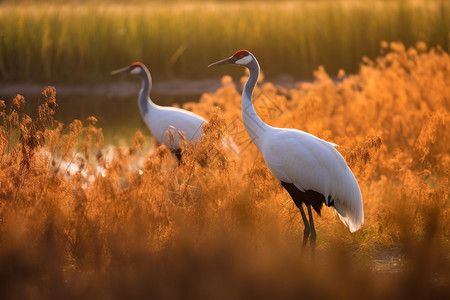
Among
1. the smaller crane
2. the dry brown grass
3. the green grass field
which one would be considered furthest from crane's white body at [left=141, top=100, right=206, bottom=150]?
the green grass field

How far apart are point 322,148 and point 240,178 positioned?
61 centimetres

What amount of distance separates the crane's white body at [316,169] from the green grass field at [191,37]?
26.7 ft

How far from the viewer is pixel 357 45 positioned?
1284 cm

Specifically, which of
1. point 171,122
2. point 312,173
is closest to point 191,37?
point 171,122

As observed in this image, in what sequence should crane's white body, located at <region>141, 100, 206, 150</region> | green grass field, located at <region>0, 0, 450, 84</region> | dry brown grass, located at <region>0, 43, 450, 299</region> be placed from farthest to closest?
green grass field, located at <region>0, 0, 450, 84</region> → crane's white body, located at <region>141, 100, 206, 150</region> → dry brown grass, located at <region>0, 43, 450, 299</region>

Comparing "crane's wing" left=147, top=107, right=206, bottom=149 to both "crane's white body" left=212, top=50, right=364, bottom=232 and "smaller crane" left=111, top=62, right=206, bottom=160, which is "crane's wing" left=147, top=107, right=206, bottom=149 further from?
"crane's white body" left=212, top=50, right=364, bottom=232

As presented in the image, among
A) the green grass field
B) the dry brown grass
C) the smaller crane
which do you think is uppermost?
the dry brown grass

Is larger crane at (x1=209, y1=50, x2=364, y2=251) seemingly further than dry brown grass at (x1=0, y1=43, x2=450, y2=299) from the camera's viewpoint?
Yes

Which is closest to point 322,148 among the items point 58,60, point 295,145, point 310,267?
point 295,145

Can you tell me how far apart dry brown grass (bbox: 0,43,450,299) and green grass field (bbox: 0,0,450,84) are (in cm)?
667

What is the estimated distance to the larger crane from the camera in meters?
4.49

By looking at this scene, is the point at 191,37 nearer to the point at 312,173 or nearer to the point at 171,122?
the point at 171,122

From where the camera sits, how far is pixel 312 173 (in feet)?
14.8

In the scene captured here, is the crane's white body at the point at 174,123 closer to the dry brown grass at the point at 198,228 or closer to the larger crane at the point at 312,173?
the dry brown grass at the point at 198,228
